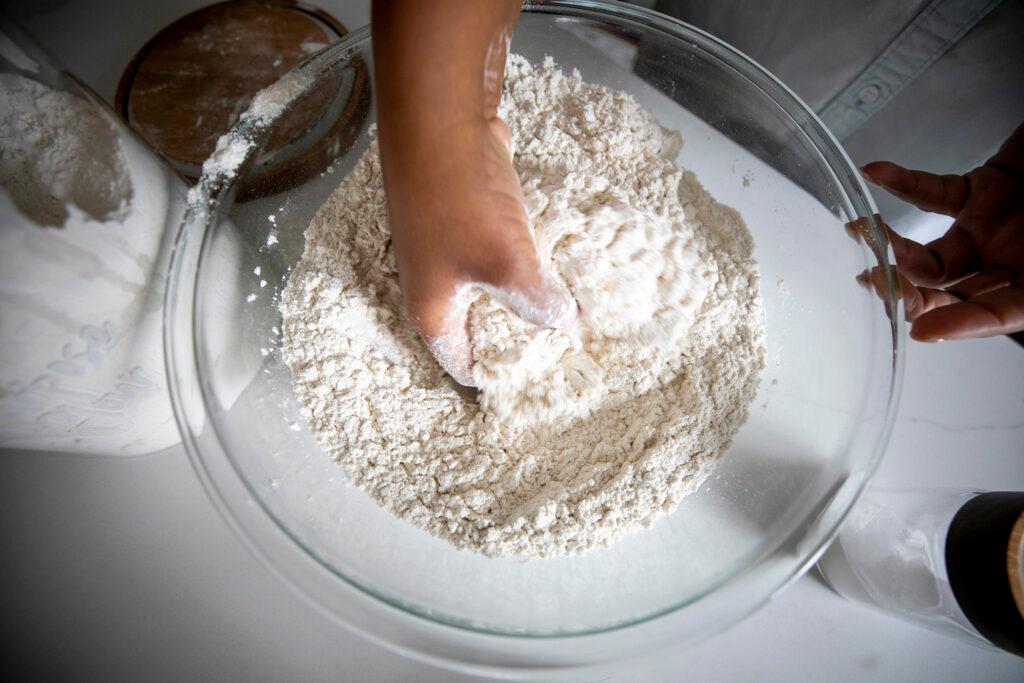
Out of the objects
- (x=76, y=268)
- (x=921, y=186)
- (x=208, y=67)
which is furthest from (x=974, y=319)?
(x=208, y=67)

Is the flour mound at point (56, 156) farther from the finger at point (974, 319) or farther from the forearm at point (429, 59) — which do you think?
the finger at point (974, 319)

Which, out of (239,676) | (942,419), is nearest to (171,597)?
(239,676)

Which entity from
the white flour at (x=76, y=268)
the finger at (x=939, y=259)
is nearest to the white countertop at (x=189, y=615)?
the white flour at (x=76, y=268)

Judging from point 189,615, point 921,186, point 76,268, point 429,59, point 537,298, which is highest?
point 921,186

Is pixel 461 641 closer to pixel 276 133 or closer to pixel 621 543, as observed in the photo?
pixel 621 543

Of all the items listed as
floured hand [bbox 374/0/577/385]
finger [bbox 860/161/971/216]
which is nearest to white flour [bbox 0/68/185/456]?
floured hand [bbox 374/0/577/385]

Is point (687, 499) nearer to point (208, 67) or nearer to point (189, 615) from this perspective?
point (189, 615)
